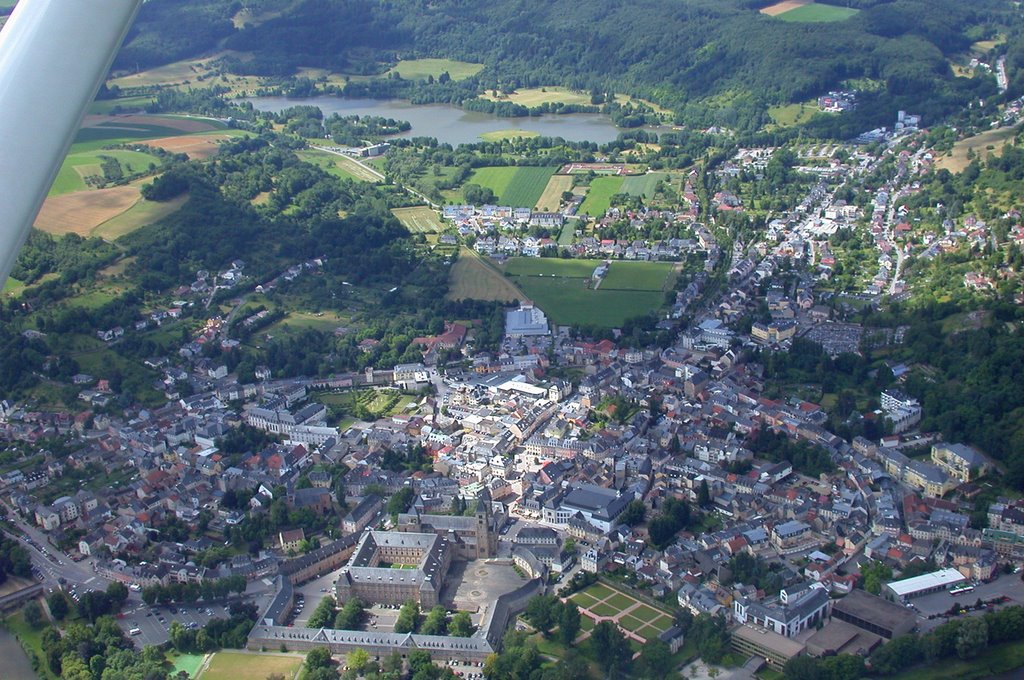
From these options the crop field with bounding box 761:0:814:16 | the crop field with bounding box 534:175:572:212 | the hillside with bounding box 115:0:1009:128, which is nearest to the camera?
the crop field with bounding box 534:175:572:212

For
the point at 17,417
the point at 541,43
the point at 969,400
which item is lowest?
the point at 17,417

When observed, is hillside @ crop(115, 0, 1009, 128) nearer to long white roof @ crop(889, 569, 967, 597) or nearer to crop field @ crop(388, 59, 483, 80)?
crop field @ crop(388, 59, 483, 80)

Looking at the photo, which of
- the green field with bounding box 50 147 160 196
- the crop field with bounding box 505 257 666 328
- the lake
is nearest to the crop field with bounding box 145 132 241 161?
Result: the green field with bounding box 50 147 160 196

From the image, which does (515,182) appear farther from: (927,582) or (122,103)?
(927,582)

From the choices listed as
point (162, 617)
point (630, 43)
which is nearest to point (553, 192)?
point (630, 43)

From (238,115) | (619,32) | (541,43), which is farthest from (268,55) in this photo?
(619,32)

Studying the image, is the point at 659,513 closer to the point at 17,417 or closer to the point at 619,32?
the point at 17,417
